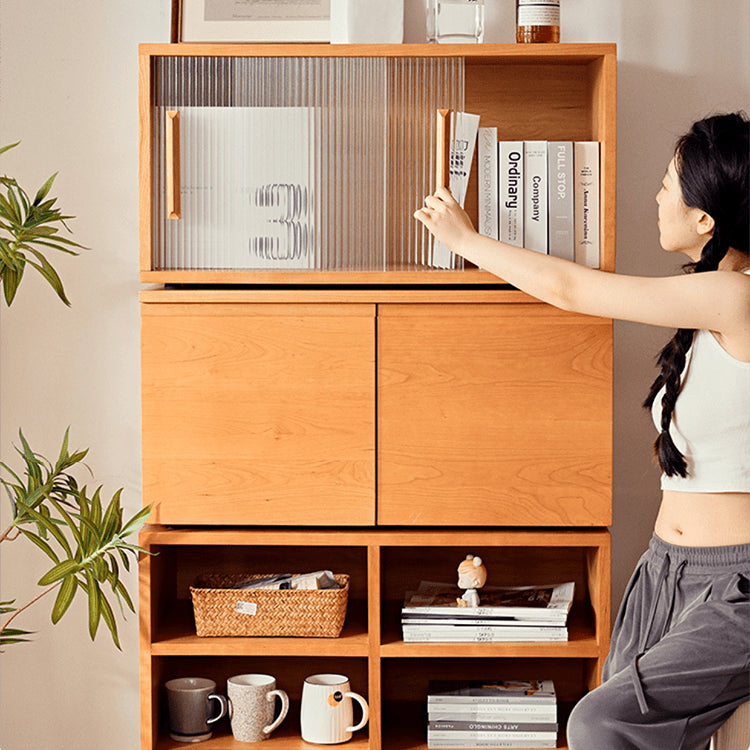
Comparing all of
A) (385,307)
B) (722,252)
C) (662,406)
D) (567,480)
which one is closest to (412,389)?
(385,307)

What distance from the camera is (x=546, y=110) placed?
2021 millimetres

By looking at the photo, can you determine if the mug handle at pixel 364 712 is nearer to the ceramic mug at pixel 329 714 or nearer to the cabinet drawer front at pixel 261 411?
the ceramic mug at pixel 329 714

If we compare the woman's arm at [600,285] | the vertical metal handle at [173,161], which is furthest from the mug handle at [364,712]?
the vertical metal handle at [173,161]

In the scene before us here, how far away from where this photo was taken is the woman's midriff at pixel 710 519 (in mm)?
1588

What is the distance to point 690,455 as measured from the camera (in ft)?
5.35

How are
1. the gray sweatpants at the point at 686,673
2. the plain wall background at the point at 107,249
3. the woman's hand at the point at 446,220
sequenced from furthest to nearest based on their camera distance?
the plain wall background at the point at 107,249, the woman's hand at the point at 446,220, the gray sweatpants at the point at 686,673

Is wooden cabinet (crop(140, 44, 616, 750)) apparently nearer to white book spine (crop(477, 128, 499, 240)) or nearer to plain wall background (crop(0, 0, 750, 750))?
white book spine (crop(477, 128, 499, 240))

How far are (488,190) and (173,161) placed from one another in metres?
0.57

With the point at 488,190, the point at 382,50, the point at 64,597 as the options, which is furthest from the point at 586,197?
the point at 64,597

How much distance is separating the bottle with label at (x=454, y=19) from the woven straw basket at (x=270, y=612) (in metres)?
1.06

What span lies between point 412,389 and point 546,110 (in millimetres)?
658

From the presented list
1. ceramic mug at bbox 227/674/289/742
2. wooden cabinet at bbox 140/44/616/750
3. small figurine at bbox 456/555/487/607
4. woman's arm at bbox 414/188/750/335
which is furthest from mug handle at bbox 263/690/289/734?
woman's arm at bbox 414/188/750/335

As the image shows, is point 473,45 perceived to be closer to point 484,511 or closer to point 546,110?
point 546,110

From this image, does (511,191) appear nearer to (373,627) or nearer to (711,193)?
(711,193)
